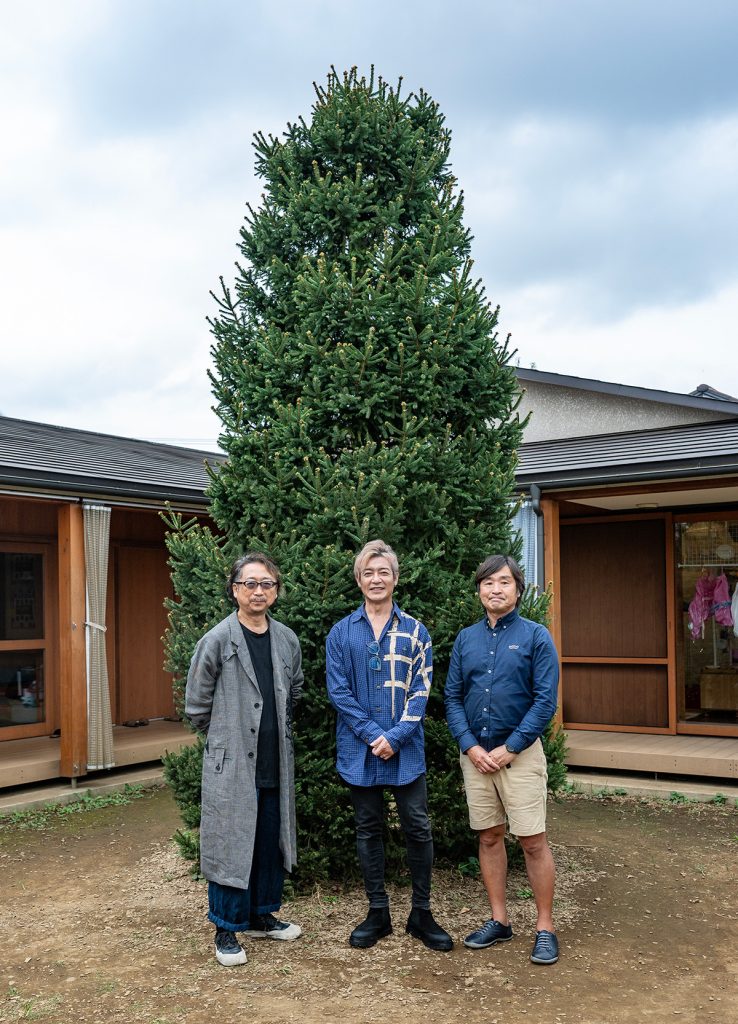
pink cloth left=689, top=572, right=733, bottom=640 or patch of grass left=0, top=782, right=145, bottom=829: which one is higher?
pink cloth left=689, top=572, right=733, bottom=640

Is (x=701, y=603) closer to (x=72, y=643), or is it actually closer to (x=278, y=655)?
(x=72, y=643)

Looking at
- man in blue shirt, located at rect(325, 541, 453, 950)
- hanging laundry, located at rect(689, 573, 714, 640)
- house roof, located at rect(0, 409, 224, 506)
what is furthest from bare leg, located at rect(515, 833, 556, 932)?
hanging laundry, located at rect(689, 573, 714, 640)

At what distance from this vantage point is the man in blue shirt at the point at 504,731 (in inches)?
161

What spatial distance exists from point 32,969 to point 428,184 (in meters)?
4.48

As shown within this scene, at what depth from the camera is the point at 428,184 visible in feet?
18.0

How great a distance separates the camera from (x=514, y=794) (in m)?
4.09

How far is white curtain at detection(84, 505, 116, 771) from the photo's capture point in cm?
793

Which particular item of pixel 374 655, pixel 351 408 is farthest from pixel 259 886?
pixel 351 408

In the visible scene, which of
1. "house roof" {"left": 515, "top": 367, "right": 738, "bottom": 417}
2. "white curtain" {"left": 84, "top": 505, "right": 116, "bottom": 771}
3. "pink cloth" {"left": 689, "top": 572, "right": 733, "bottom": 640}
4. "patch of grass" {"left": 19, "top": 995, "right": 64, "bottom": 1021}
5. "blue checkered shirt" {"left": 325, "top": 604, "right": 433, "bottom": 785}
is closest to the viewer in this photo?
"patch of grass" {"left": 19, "top": 995, "right": 64, "bottom": 1021}

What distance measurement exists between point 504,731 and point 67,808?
458 centimetres

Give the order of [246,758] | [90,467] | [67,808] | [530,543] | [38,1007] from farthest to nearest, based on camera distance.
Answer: [90,467] < [530,543] < [67,808] < [246,758] < [38,1007]

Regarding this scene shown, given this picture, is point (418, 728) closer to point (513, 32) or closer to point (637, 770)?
point (637, 770)

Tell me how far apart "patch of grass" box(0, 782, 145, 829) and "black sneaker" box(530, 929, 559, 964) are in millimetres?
4102

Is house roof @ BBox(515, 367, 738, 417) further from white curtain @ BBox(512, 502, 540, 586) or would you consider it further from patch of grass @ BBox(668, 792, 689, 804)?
patch of grass @ BBox(668, 792, 689, 804)
